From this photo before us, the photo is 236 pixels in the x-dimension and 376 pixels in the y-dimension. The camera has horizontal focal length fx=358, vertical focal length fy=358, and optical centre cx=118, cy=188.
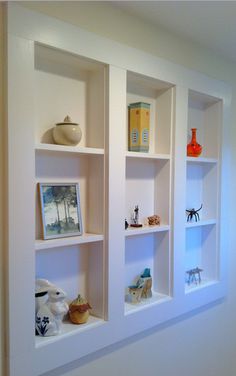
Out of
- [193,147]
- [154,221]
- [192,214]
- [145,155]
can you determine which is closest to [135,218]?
[154,221]

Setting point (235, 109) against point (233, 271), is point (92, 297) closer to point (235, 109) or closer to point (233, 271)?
point (233, 271)

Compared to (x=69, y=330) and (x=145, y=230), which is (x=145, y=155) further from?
(x=69, y=330)

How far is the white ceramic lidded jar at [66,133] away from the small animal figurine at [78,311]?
0.75 meters

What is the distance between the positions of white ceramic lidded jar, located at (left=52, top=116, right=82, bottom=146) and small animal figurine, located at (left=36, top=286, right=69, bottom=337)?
2.15 feet

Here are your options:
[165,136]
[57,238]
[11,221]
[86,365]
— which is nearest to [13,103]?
[11,221]

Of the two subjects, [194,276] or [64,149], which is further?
[194,276]

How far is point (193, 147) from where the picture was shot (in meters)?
2.29

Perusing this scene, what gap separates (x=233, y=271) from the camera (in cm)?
264

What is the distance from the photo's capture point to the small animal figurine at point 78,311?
168 centimetres

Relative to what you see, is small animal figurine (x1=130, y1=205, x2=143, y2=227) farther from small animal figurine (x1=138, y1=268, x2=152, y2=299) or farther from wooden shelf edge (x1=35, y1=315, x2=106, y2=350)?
wooden shelf edge (x1=35, y1=315, x2=106, y2=350)

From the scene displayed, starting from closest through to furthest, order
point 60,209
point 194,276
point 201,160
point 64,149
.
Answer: point 64,149, point 60,209, point 201,160, point 194,276

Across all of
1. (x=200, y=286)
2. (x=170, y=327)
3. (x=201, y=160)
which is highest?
(x=201, y=160)

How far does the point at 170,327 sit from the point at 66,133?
132 cm

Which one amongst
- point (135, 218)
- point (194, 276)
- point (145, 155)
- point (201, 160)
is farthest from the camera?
point (194, 276)
